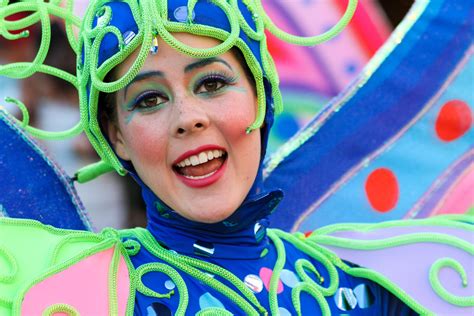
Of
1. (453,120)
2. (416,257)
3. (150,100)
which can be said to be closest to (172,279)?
(150,100)

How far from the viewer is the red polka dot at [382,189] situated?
236 cm

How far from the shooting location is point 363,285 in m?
1.87

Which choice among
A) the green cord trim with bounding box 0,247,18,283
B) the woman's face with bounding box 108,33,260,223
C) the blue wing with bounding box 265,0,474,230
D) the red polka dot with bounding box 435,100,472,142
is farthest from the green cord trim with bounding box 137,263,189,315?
the red polka dot with bounding box 435,100,472,142

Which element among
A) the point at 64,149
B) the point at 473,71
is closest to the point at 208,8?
the point at 473,71

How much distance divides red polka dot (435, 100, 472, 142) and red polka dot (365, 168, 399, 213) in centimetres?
17

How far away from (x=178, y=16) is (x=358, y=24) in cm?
126

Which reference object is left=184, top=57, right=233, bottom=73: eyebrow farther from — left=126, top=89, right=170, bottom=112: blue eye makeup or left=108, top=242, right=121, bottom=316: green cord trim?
left=108, top=242, right=121, bottom=316: green cord trim

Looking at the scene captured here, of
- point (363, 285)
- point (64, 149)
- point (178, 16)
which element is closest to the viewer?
point (178, 16)

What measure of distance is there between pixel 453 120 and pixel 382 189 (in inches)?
9.8

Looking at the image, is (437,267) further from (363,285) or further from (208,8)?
(208,8)

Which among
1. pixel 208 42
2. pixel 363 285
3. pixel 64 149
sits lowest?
pixel 64 149

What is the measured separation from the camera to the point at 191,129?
1.59 metres

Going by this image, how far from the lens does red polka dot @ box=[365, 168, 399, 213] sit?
92.7 inches

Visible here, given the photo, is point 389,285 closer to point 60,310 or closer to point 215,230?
point 215,230
